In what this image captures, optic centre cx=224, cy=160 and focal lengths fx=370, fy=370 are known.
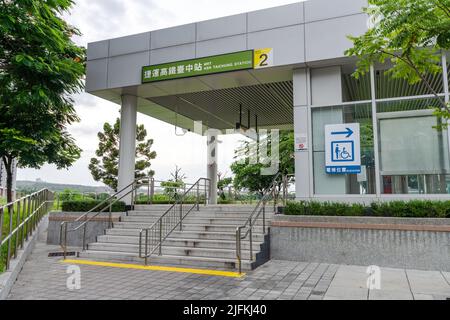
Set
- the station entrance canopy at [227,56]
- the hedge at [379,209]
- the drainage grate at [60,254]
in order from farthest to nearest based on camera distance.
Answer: the station entrance canopy at [227,56]
the drainage grate at [60,254]
the hedge at [379,209]

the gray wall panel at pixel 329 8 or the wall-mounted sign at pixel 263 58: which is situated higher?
the gray wall panel at pixel 329 8

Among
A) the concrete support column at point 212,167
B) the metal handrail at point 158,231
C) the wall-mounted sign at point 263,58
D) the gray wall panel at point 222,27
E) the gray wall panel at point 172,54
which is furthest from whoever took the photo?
the concrete support column at point 212,167

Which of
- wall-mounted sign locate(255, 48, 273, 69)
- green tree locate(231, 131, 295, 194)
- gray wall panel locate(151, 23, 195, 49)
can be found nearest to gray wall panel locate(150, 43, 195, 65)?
gray wall panel locate(151, 23, 195, 49)

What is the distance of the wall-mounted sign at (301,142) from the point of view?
10.4 meters

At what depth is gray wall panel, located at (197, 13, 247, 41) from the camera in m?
11.2

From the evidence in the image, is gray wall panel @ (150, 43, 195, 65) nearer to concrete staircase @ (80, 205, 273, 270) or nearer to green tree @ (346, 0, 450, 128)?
concrete staircase @ (80, 205, 273, 270)

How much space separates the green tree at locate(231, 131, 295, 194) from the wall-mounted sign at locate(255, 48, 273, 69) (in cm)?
1575

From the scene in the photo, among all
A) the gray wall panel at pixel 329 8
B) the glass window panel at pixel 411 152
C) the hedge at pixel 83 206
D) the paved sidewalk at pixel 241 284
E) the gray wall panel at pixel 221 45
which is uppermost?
the gray wall panel at pixel 329 8

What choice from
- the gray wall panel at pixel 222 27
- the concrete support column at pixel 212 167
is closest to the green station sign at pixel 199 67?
the gray wall panel at pixel 222 27

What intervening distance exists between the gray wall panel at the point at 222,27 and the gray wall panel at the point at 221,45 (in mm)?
150

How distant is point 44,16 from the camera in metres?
10.6

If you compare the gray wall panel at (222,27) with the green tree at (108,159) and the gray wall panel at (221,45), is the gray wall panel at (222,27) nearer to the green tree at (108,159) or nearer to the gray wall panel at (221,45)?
the gray wall panel at (221,45)
